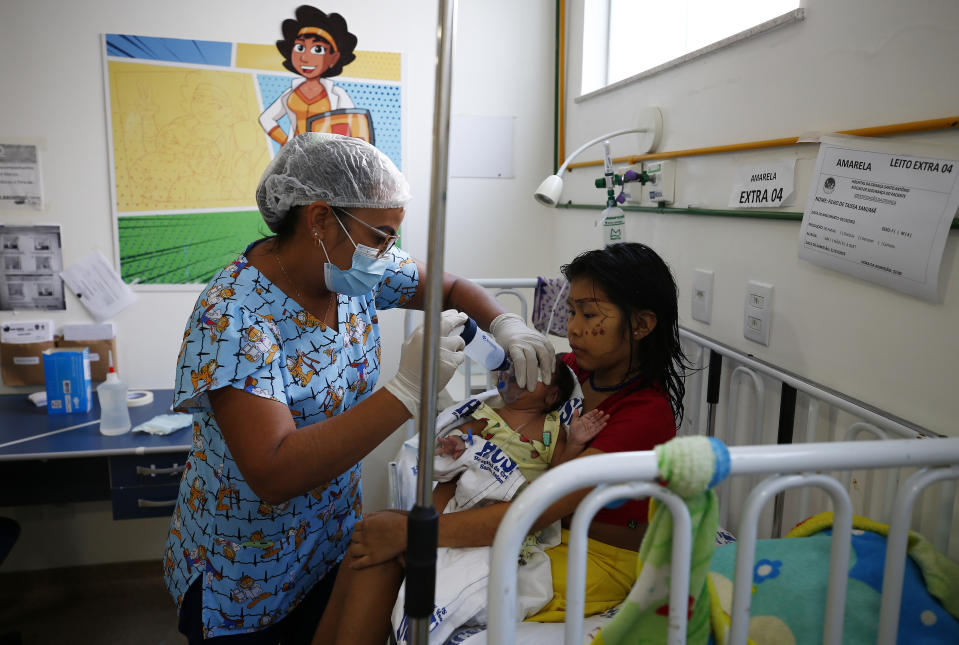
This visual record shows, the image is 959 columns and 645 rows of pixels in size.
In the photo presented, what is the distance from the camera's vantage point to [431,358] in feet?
2.27

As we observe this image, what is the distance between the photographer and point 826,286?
1315 millimetres

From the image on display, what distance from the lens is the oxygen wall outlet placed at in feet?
6.14

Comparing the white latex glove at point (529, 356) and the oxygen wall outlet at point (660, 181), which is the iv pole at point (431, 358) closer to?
the white latex glove at point (529, 356)

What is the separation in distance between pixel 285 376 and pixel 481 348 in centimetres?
40

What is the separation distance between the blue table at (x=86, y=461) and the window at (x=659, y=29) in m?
1.99

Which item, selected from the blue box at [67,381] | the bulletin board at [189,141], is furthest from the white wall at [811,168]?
the blue box at [67,381]

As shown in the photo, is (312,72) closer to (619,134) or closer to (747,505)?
(619,134)

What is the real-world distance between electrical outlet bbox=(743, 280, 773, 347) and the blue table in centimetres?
169

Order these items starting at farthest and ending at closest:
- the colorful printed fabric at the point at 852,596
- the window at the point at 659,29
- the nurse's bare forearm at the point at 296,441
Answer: the window at the point at 659,29, the nurse's bare forearm at the point at 296,441, the colorful printed fabric at the point at 852,596

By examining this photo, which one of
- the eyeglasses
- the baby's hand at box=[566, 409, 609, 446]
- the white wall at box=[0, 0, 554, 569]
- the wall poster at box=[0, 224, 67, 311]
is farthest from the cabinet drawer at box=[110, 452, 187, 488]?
the baby's hand at box=[566, 409, 609, 446]

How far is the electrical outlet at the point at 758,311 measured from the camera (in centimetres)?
148

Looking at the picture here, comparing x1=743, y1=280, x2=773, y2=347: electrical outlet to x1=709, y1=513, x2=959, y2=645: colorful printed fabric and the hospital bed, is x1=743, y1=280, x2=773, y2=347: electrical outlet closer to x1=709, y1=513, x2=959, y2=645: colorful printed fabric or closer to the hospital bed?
the hospital bed

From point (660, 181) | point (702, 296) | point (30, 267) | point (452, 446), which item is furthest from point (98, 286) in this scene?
point (702, 296)

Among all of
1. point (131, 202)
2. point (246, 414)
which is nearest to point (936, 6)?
point (246, 414)
